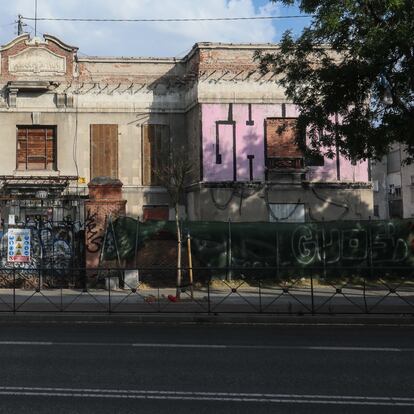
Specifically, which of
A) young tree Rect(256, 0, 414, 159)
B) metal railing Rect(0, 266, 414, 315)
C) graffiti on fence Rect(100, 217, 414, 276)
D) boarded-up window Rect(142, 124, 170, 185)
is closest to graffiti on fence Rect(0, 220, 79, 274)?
metal railing Rect(0, 266, 414, 315)

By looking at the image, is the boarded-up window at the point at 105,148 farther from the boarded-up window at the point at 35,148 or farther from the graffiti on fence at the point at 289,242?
the graffiti on fence at the point at 289,242

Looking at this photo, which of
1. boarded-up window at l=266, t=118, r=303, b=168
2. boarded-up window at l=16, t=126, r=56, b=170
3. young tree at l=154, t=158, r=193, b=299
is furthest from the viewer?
boarded-up window at l=16, t=126, r=56, b=170

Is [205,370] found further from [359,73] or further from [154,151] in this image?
[154,151]

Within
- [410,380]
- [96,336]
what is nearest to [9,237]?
[96,336]

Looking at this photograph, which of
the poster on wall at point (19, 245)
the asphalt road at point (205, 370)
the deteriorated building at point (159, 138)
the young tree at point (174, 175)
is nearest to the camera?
the asphalt road at point (205, 370)

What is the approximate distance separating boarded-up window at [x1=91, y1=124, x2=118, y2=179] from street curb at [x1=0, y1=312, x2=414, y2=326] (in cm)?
1555

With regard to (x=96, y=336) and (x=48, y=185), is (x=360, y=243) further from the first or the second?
(x=48, y=185)

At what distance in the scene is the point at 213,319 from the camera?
11.7m

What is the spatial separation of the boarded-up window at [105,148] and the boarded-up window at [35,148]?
6.32 ft

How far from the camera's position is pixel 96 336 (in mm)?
9711

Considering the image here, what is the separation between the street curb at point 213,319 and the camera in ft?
38.1

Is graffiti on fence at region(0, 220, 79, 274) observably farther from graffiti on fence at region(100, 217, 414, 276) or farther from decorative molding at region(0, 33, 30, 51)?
decorative molding at region(0, 33, 30, 51)

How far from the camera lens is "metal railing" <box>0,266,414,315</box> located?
489 inches

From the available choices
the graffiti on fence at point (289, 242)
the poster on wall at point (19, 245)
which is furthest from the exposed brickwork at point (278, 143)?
the poster on wall at point (19, 245)
